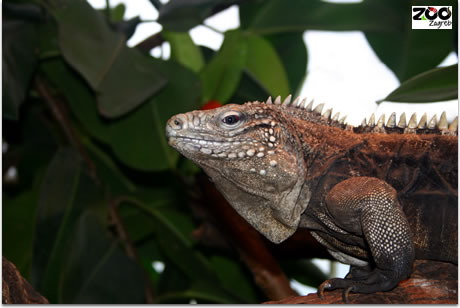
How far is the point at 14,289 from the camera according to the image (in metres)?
1.41

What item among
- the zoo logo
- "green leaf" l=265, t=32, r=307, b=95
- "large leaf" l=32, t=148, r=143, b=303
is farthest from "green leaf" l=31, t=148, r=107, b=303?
the zoo logo

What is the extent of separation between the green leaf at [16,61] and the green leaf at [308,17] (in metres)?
1.02

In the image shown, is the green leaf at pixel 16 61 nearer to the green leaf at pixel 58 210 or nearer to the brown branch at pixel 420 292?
the green leaf at pixel 58 210

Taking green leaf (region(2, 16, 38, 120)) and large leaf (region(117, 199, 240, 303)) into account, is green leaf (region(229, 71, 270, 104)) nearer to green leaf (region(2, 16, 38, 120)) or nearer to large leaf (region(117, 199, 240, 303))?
large leaf (region(117, 199, 240, 303))

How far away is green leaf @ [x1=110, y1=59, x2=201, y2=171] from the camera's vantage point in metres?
2.39

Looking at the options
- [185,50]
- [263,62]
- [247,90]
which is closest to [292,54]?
[263,62]

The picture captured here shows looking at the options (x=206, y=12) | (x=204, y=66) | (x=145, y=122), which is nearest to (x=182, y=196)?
(x=145, y=122)

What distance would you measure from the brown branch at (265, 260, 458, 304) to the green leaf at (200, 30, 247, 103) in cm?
113

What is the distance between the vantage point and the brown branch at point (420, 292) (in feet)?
4.57

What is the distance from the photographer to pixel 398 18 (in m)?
2.13

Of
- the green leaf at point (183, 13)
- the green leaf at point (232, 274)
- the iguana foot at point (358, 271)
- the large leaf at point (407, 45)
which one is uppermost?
the green leaf at point (183, 13)

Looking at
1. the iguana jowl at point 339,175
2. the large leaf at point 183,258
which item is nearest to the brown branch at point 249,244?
the large leaf at point 183,258

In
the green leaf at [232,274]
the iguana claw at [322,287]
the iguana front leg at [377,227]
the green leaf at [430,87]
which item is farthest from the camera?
the green leaf at [232,274]

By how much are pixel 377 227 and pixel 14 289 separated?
98 centimetres
